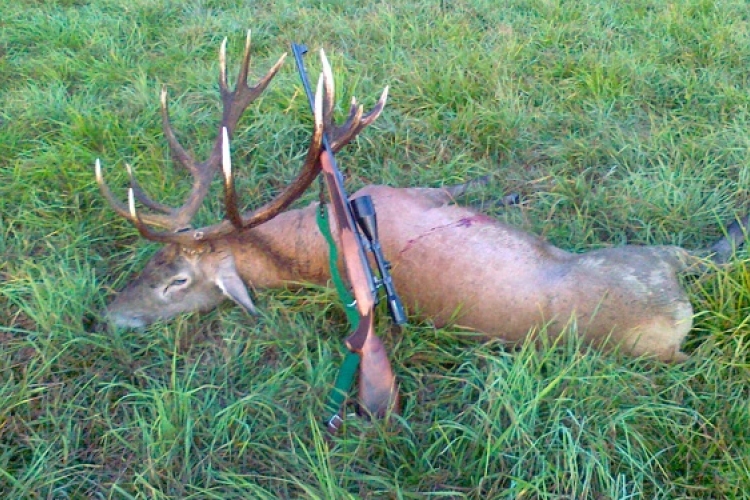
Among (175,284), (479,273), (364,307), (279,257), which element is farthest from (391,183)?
(364,307)

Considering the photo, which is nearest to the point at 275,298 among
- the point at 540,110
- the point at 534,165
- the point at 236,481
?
the point at 236,481

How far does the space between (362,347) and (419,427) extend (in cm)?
37

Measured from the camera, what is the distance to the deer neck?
3.25 m

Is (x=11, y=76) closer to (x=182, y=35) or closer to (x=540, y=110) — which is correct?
(x=182, y=35)

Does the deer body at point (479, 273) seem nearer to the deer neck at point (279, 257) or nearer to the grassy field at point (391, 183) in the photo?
the deer neck at point (279, 257)

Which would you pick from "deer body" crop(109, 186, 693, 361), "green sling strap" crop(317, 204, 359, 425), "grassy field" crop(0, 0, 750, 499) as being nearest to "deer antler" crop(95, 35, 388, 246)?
"deer body" crop(109, 186, 693, 361)

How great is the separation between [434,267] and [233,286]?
3.00 feet

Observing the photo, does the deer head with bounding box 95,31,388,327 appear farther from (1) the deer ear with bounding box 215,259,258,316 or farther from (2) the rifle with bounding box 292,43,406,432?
(2) the rifle with bounding box 292,43,406,432

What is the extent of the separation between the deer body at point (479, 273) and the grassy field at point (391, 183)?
0.11 m

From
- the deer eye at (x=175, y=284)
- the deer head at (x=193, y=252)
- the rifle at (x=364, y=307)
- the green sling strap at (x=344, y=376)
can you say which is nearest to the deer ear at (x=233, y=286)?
the deer head at (x=193, y=252)

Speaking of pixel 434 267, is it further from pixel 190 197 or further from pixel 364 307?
pixel 190 197

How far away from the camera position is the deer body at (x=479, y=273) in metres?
2.74

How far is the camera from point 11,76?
4895 millimetres

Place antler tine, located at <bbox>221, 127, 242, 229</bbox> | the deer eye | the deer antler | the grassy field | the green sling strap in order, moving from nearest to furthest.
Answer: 1. the grassy field
2. the green sling strap
3. antler tine, located at <bbox>221, 127, 242, 229</bbox>
4. the deer antler
5. the deer eye
